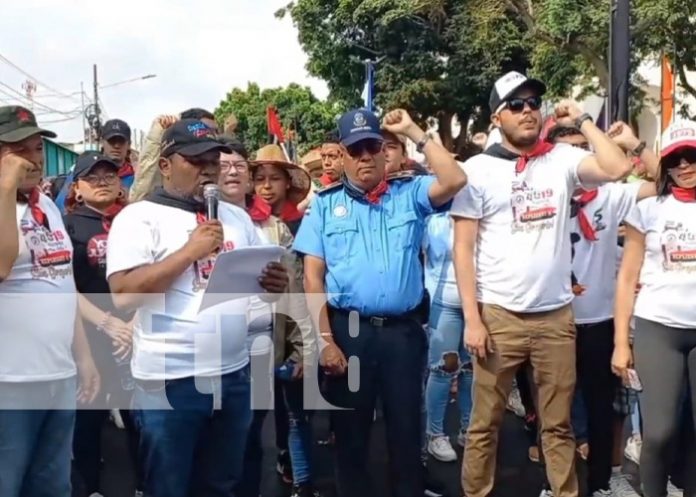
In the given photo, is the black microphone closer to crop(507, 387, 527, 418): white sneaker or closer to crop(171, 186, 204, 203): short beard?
crop(171, 186, 204, 203): short beard

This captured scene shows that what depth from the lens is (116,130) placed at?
5.98 meters

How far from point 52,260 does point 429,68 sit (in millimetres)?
24752

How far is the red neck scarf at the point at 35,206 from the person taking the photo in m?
3.31

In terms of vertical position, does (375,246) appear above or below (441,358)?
above

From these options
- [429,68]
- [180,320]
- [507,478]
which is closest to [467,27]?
[429,68]

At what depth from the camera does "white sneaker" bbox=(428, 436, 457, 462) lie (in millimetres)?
5309

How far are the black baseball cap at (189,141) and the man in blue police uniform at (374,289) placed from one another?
79 centimetres

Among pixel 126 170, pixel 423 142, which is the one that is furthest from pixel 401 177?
pixel 126 170

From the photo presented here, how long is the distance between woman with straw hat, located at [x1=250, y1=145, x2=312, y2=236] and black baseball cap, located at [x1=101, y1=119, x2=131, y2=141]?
136cm

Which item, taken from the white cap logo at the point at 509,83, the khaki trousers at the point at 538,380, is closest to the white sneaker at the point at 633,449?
the khaki trousers at the point at 538,380

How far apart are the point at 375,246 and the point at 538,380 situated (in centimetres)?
100

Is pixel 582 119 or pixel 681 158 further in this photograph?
pixel 582 119

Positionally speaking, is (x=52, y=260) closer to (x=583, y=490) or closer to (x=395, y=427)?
(x=395, y=427)

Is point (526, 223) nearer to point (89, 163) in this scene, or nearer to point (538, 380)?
point (538, 380)
